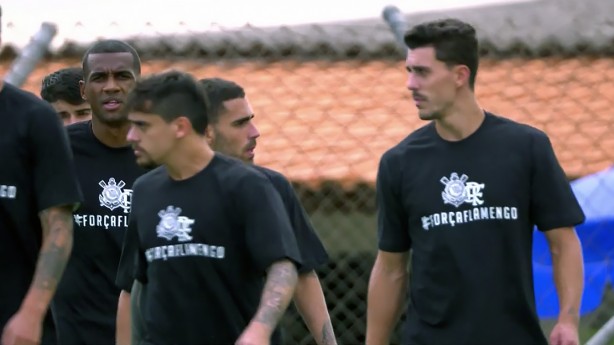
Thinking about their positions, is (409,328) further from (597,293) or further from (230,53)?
(230,53)

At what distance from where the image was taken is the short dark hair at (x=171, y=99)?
684cm

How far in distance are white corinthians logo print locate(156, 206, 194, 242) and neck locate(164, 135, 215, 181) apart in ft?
0.45

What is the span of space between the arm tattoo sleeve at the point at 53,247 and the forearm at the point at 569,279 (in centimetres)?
180

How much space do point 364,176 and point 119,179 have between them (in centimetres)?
194

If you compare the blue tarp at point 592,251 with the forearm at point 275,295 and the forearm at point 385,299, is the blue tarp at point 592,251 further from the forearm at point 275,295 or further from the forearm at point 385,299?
the forearm at point 275,295

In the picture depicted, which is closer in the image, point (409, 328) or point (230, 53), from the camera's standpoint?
point (409, 328)

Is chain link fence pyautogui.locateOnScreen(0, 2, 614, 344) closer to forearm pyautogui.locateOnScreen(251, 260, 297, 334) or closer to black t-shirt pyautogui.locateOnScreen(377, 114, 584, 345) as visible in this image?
black t-shirt pyautogui.locateOnScreen(377, 114, 584, 345)

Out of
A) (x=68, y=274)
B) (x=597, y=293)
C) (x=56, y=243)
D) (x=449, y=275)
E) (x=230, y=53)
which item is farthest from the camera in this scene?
(x=230, y=53)

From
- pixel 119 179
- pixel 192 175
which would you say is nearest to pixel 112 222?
pixel 119 179

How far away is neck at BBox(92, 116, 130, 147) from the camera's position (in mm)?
8320

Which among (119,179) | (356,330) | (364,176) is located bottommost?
(356,330)

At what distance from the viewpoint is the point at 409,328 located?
737 cm

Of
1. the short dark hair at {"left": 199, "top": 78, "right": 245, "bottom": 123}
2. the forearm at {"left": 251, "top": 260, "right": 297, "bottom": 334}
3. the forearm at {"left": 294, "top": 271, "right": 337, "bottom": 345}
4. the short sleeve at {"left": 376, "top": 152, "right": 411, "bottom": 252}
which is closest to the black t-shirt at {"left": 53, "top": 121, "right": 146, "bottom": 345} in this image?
the short dark hair at {"left": 199, "top": 78, "right": 245, "bottom": 123}

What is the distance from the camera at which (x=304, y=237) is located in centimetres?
779
